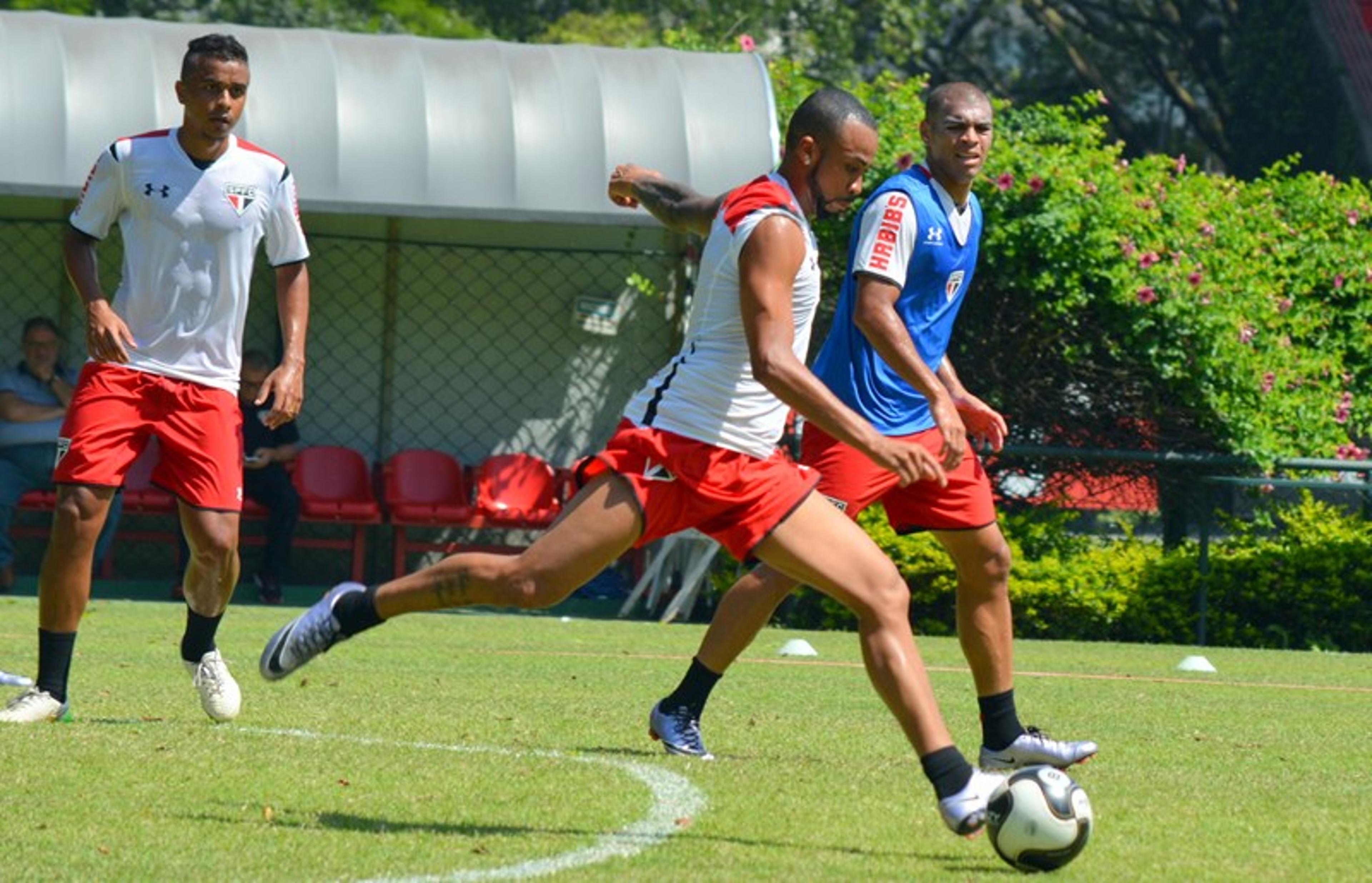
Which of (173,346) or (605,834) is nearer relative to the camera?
(605,834)

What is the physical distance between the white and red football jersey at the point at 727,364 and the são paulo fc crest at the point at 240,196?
2.05 m

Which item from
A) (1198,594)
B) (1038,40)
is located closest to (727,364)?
(1198,594)

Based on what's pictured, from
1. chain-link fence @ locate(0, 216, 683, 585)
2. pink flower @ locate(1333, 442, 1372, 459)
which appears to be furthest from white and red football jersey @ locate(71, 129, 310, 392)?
pink flower @ locate(1333, 442, 1372, 459)

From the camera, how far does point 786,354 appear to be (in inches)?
220

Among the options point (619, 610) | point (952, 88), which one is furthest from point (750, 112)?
point (952, 88)

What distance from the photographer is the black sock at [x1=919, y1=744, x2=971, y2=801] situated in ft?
17.9

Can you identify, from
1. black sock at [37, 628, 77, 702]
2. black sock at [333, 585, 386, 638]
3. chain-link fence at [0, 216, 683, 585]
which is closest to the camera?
black sock at [333, 585, 386, 638]

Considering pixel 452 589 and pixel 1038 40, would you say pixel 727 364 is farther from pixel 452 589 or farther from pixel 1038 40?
pixel 1038 40

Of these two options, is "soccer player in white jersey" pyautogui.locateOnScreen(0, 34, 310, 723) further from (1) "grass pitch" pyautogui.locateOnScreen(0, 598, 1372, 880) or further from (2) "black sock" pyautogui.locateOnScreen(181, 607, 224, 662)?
(1) "grass pitch" pyautogui.locateOnScreen(0, 598, 1372, 880)

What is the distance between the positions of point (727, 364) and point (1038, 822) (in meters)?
1.50

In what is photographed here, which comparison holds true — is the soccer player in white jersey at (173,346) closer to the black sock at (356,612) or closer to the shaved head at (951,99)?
the black sock at (356,612)

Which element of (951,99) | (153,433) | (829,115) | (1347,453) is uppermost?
(829,115)

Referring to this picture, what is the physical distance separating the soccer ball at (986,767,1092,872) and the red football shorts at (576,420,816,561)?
0.94m

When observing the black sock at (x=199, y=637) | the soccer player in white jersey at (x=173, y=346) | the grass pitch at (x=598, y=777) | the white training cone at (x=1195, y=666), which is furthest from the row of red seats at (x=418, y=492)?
the soccer player in white jersey at (x=173, y=346)
